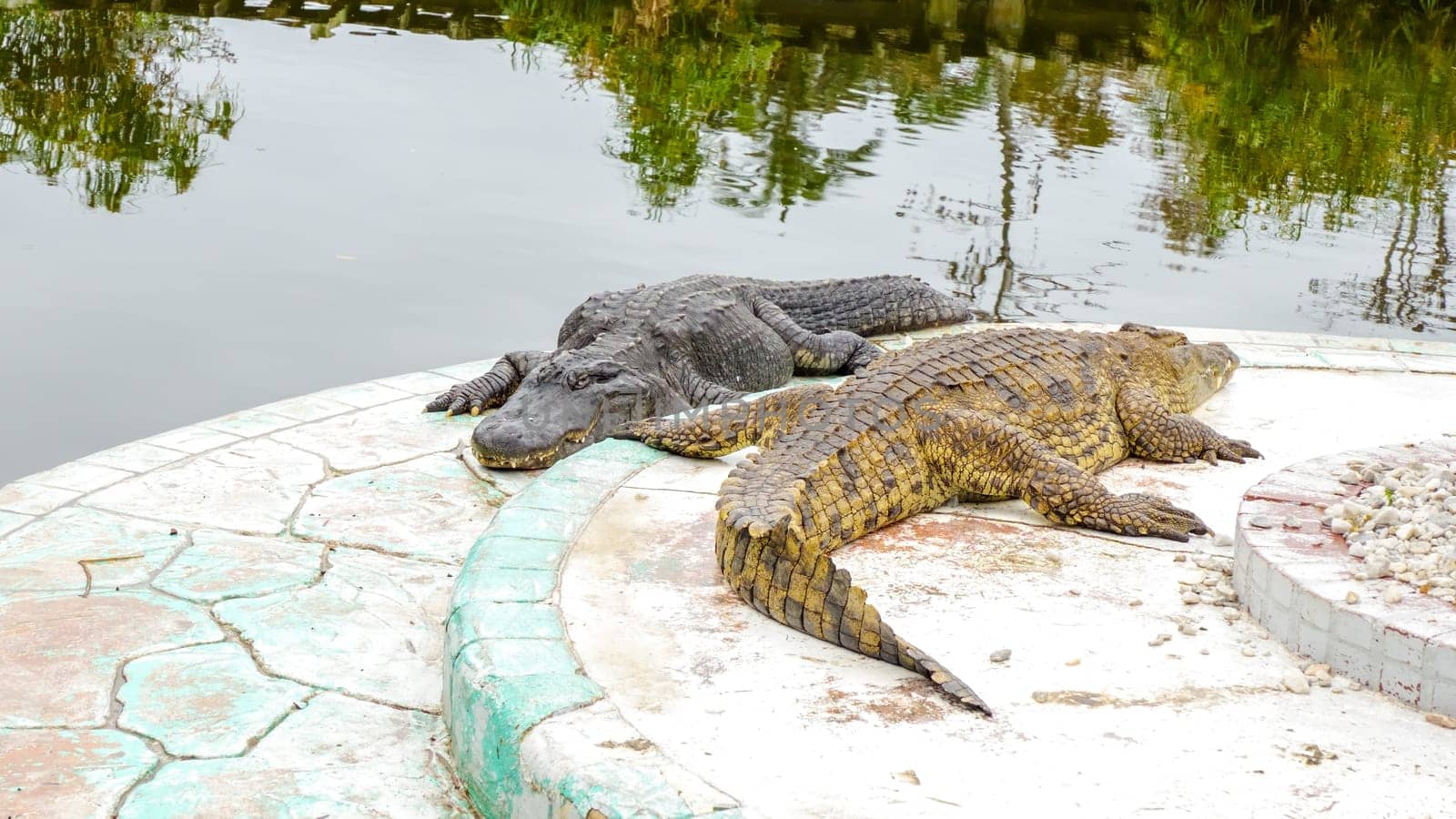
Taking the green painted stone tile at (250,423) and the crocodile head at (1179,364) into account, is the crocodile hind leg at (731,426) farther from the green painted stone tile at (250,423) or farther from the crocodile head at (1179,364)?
the green painted stone tile at (250,423)

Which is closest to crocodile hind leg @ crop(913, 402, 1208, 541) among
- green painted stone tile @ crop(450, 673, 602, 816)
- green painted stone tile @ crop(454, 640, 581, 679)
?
green painted stone tile @ crop(454, 640, 581, 679)

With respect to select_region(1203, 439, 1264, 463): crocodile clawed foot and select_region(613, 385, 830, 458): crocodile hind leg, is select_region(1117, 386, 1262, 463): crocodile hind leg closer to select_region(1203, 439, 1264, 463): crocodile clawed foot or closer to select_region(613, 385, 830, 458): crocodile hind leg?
select_region(1203, 439, 1264, 463): crocodile clawed foot

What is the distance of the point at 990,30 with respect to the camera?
2027cm

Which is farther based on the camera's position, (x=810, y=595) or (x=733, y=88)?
(x=733, y=88)

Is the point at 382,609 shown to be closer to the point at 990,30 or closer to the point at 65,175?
the point at 65,175

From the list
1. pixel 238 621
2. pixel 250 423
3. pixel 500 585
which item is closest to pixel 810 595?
pixel 500 585

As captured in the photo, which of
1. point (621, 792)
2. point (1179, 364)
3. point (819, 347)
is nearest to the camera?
point (621, 792)

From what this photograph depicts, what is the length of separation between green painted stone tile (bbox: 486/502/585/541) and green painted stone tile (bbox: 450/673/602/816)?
77 cm

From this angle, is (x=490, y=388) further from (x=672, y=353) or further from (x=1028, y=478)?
(x=1028, y=478)

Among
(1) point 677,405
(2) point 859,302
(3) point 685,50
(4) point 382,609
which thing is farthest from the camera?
(3) point 685,50

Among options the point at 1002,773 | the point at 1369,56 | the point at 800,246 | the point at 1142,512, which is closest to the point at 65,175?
the point at 800,246

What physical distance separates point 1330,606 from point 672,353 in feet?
11.8

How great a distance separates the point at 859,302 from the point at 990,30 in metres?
14.0

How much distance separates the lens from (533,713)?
2.92m
